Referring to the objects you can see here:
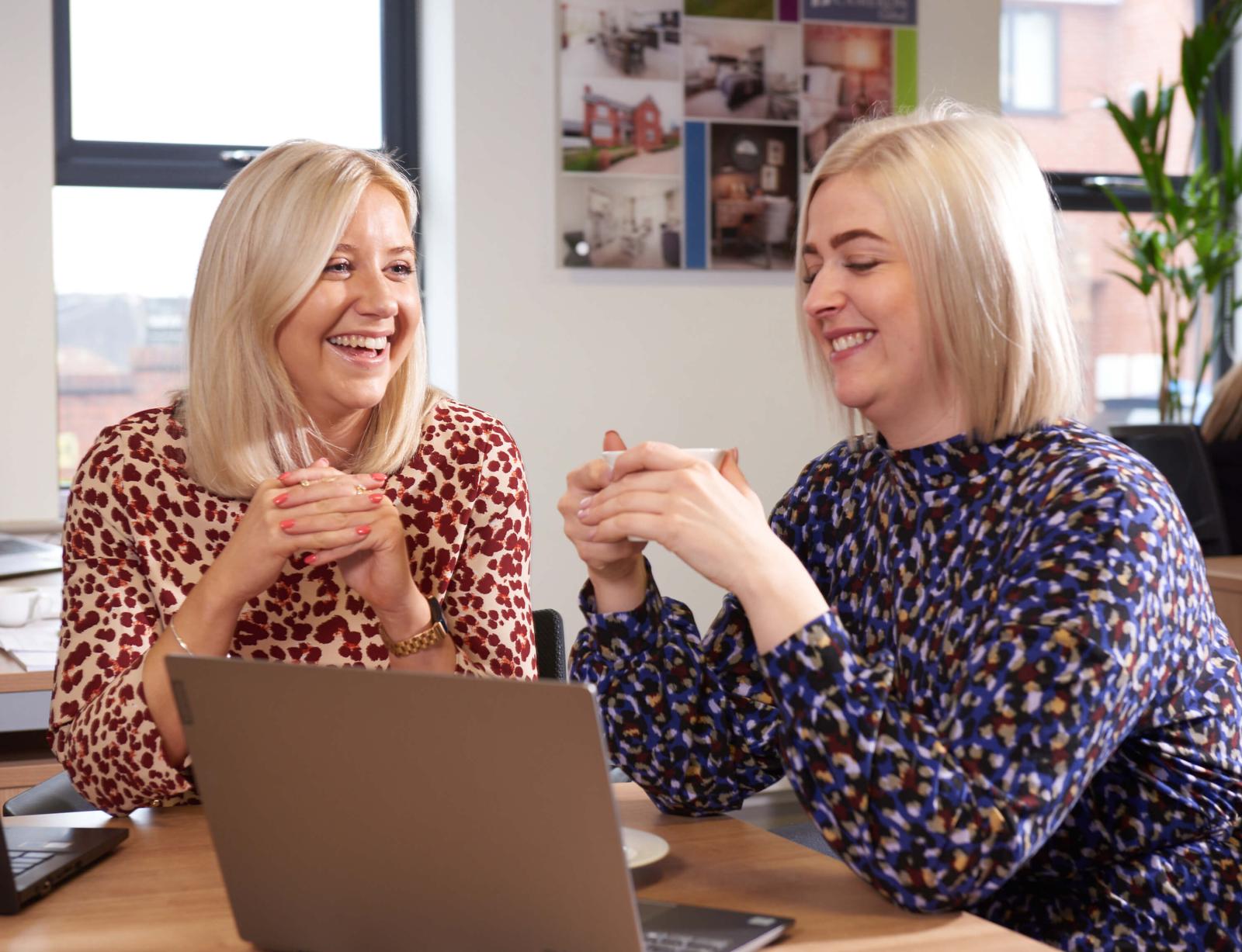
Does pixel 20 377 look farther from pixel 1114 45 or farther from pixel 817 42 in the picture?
pixel 1114 45

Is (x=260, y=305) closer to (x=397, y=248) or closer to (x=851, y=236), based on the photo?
(x=397, y=248)

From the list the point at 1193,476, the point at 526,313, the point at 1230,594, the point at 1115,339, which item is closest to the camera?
the point at 1230,594

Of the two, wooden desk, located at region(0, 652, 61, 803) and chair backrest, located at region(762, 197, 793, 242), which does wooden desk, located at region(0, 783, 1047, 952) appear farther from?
chair backrest, located at region(762, 197, 793, 242)

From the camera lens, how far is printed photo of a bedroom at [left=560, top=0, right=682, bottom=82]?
349 centimetres

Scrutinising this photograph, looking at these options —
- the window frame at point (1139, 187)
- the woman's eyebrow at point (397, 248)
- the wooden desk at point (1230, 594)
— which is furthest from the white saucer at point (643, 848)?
the window frame at point (1139, 187)

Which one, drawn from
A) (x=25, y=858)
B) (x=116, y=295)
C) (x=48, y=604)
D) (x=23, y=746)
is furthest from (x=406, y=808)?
(x=116, y=295)

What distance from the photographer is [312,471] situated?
4.90 ft

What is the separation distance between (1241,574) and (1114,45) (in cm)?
233

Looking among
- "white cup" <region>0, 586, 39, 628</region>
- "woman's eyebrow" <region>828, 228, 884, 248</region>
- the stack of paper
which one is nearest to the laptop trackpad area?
"woman's eyebrow" <region>828, 228, 884, 248</region>

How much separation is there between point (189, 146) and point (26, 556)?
1.26 metres

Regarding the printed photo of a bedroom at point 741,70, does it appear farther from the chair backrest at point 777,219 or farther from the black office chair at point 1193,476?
the black office chair at point 1193,476

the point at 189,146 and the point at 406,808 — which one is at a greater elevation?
the point at 189,146

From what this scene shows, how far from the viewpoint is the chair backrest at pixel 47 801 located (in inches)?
67.6

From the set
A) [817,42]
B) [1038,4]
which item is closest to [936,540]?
[817,42]
